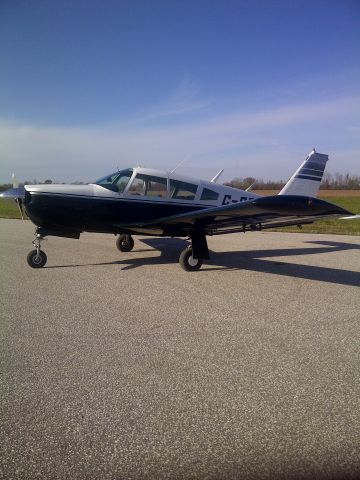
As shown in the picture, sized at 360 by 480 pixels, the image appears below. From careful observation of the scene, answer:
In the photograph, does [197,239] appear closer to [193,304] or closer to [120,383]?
[193,304]

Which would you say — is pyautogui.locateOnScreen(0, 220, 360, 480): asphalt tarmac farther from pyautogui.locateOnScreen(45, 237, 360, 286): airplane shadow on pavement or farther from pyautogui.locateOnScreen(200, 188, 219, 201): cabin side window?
pyautogui.locateOnScreen(200, 188, 219, 201): cabin side window

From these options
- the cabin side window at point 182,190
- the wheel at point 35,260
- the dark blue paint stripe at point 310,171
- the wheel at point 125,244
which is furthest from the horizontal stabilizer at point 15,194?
the dark blue paint stripe at point 310,171

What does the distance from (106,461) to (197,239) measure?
5684 millimetres

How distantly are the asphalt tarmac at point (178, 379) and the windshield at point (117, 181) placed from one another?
2.31m

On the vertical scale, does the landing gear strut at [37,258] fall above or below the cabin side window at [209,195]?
below

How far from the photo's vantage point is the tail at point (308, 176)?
32.6 feet

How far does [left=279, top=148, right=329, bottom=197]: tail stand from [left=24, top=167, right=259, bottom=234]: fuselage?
2.97 meters

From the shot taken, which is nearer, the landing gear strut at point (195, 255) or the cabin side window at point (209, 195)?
the landing gear strut at point (195, 255)

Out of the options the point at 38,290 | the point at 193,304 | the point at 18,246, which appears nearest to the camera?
the point at 193,304

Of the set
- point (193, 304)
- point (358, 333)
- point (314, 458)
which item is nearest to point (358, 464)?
point (314, 458)

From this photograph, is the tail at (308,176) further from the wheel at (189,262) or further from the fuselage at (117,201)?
the wheel at (189,262)

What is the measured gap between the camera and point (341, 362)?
3338mm

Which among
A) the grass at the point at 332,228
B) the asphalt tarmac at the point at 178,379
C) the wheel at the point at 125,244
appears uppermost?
the grass at the point at 332,228

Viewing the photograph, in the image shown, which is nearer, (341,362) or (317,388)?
(317,388)
